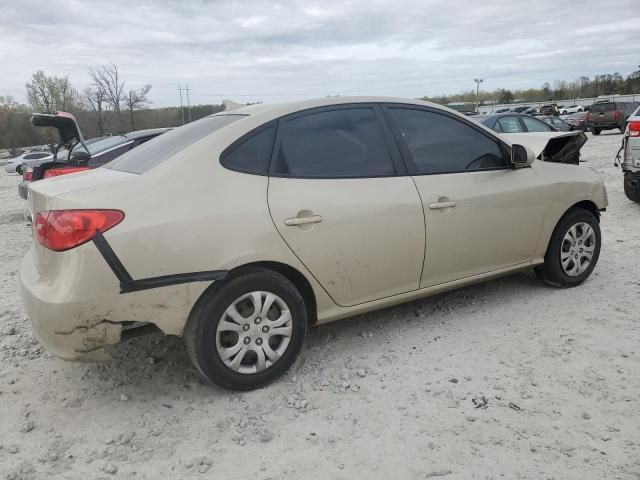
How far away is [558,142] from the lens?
500cm

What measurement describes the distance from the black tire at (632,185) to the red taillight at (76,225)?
7.20 m

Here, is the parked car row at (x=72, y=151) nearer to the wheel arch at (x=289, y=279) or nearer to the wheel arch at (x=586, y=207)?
the wheel arch at (x=289, y=279)

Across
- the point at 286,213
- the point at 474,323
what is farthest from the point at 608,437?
the point at 286,213

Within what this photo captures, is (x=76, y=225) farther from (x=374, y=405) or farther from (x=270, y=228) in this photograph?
(x=374, y=405)

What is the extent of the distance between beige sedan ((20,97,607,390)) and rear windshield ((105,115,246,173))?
2 cm

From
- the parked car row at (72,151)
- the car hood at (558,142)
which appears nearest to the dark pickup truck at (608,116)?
the car hood at (558,142)

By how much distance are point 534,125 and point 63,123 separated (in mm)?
10270

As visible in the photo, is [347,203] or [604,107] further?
[604,107]

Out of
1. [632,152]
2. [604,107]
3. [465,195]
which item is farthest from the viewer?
[604,107]

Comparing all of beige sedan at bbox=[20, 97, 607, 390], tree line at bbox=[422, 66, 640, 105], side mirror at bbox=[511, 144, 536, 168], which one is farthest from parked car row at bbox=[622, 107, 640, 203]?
tree line at bbox=[422, 66, 640, 105]

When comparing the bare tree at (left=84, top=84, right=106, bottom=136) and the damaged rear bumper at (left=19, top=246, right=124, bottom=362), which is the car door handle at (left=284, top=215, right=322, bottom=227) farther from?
the bare tree at (left=84, top=84, right=106, bottom=136)

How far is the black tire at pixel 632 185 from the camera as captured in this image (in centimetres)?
751

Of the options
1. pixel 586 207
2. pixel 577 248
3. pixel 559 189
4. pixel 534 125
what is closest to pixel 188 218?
pixel 559 189

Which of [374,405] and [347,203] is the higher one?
[347,203]
